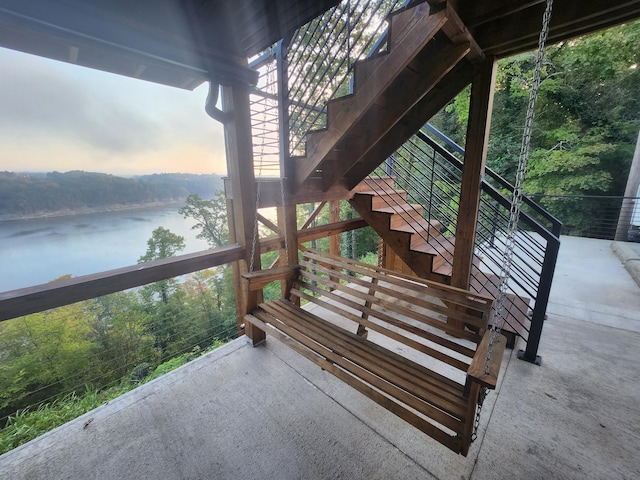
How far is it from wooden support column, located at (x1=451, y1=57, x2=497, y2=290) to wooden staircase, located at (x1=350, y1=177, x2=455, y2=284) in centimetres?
20

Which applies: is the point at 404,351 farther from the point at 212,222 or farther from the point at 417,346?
the point at 212,222

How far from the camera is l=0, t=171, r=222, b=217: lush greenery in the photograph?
2.03 metres

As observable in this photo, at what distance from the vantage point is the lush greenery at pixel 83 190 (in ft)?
6.66

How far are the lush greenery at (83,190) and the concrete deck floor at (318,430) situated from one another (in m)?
1.68

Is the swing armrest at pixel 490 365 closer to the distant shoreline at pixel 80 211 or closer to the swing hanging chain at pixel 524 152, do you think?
the swing hanging chain at pixel 524 152

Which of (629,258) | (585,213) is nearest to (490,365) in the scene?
(629,258)

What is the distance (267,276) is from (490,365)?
4.84 ft

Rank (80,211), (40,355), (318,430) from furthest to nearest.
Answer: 1. (40,355)
2. (80,211)
3. (318,430)

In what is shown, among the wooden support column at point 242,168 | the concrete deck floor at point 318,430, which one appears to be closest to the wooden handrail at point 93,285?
the wooden support column at point 242,168

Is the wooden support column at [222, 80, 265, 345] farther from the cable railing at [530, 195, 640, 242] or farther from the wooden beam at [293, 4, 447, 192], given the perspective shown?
the cable railing at [530, 195, 640, 242]

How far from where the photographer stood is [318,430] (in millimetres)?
1444

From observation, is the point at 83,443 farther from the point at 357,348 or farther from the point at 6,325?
the point at 6,325

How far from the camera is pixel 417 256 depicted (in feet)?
7.92

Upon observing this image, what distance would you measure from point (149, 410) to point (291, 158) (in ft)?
6.66
